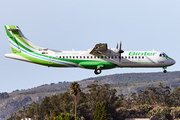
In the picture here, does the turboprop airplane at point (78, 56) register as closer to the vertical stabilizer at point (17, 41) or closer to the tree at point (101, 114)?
the vertical stabilizer at point (17, 41)

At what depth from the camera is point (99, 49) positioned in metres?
55.7

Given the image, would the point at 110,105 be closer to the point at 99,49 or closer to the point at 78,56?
the point at 78,56

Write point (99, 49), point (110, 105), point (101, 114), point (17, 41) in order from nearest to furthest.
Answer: point (99, 49), point (17, 41), point (101, 114), point (110, 105)

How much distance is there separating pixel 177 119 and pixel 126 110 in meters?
22.0

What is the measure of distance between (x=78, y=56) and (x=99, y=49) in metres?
3.89

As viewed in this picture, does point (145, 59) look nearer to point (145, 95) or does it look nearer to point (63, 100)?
point (63, 100)

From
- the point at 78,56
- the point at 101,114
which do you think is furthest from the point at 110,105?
the point at 78,56

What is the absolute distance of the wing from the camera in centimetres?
5414

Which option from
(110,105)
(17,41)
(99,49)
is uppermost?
(17,41)

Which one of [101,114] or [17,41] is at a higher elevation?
[17,41]

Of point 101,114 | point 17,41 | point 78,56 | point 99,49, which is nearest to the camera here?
point 99,49

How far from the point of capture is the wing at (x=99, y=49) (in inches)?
2132

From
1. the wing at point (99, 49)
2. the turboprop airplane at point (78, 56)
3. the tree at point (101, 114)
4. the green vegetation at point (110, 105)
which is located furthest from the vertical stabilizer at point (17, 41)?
the green vegetation at point (110, 105)

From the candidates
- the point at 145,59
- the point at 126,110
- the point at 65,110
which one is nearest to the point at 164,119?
the point at 126,110
